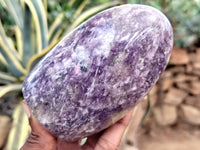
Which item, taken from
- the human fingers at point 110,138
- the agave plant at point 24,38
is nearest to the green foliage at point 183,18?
the agave plant at point 24,38

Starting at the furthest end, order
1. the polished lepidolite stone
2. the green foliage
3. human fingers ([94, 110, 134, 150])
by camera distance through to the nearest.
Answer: the green foliage < human fingers ([94, 110, 134, 150]) < the polished lepidolite stone

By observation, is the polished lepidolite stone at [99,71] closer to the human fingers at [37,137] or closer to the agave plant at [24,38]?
the human fingers at [37,137]

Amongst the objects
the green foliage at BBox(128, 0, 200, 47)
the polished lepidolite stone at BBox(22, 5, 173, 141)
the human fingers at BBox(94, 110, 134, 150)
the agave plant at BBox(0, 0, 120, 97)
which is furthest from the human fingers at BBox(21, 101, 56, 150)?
the green foliage at BBox(128, 0, 200, 47)

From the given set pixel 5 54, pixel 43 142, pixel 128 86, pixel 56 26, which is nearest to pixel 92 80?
pixel 128 86

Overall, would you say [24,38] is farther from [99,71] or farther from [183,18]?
[183,18]

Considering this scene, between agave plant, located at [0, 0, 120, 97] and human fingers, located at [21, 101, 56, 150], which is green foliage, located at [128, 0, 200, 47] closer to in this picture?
agave plant, located at [0, 0, 120, 97]

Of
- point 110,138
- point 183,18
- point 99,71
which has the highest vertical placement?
point 99,71

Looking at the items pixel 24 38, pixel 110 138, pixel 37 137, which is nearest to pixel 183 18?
pixel 24 38
